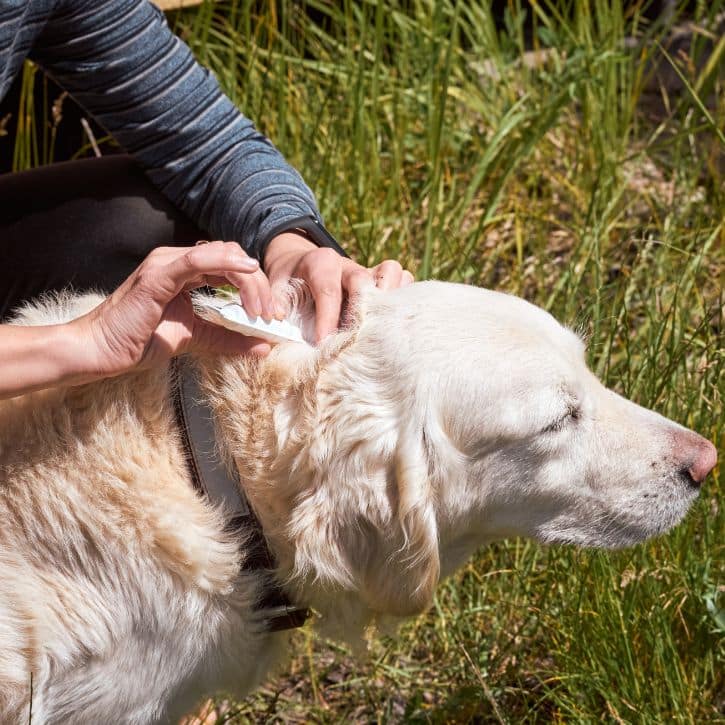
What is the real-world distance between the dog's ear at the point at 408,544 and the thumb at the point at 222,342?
32cm

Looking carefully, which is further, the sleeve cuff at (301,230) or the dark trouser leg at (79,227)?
the dark trouser leg at (79,227)

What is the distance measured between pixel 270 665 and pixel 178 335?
2.41ft

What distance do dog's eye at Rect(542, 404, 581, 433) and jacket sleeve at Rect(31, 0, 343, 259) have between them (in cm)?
76

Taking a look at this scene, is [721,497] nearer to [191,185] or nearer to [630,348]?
[630,348]

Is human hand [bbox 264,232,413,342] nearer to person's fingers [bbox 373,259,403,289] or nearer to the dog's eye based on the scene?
person's fingers [bbox 373,259,403,289]

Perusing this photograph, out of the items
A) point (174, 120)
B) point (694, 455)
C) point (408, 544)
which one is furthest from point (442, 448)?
point (174, 120)

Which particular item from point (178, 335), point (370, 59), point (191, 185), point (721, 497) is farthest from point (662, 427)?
point (370, 59)

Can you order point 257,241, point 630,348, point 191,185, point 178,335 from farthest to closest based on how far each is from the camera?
point 630,348 → point 191,185 → point 257,241 → point 178,335

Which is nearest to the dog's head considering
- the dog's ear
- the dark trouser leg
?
the dog's ear

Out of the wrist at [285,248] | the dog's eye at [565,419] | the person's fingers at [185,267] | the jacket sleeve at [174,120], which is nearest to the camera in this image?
the person's fingers at [185,267]

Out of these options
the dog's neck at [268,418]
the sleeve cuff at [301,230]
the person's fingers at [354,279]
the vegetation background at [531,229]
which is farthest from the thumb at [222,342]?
the vegetation background at [531,229]

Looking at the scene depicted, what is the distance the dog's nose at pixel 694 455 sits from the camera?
1.96m

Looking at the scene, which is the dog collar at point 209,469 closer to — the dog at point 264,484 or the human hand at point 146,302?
the dog at point 264,484

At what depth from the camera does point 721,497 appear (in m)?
2.36
